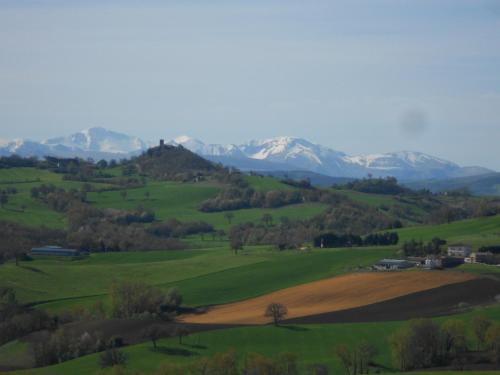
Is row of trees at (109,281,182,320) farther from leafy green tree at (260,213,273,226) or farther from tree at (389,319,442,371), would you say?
leafy green tree at (260,213,273,226)

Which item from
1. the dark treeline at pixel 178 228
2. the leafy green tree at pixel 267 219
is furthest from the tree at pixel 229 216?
the dark treeline at pixel 178 228

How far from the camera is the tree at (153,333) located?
200ft

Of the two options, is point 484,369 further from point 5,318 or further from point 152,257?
point 152,257

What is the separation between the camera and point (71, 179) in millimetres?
163375

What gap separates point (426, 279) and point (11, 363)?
33.2 m

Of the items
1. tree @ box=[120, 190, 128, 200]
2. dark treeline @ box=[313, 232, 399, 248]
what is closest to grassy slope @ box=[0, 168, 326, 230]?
tree @ box=[120, 190, 128, 200]

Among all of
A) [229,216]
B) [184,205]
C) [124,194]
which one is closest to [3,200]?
[124,194]

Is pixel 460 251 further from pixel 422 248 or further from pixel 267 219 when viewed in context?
pixel 267 219

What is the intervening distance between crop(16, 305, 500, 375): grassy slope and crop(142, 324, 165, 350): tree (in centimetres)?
65

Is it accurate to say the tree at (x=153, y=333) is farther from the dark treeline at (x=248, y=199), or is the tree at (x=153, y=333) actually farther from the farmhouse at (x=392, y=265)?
the dark treeline at (x=248, y=199)

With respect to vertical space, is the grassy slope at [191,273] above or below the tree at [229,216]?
below

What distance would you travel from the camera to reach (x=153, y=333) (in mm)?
61219

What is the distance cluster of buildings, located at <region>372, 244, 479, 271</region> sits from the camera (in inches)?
3295

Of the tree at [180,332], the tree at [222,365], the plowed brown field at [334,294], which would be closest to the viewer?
the tree at [222,365]
